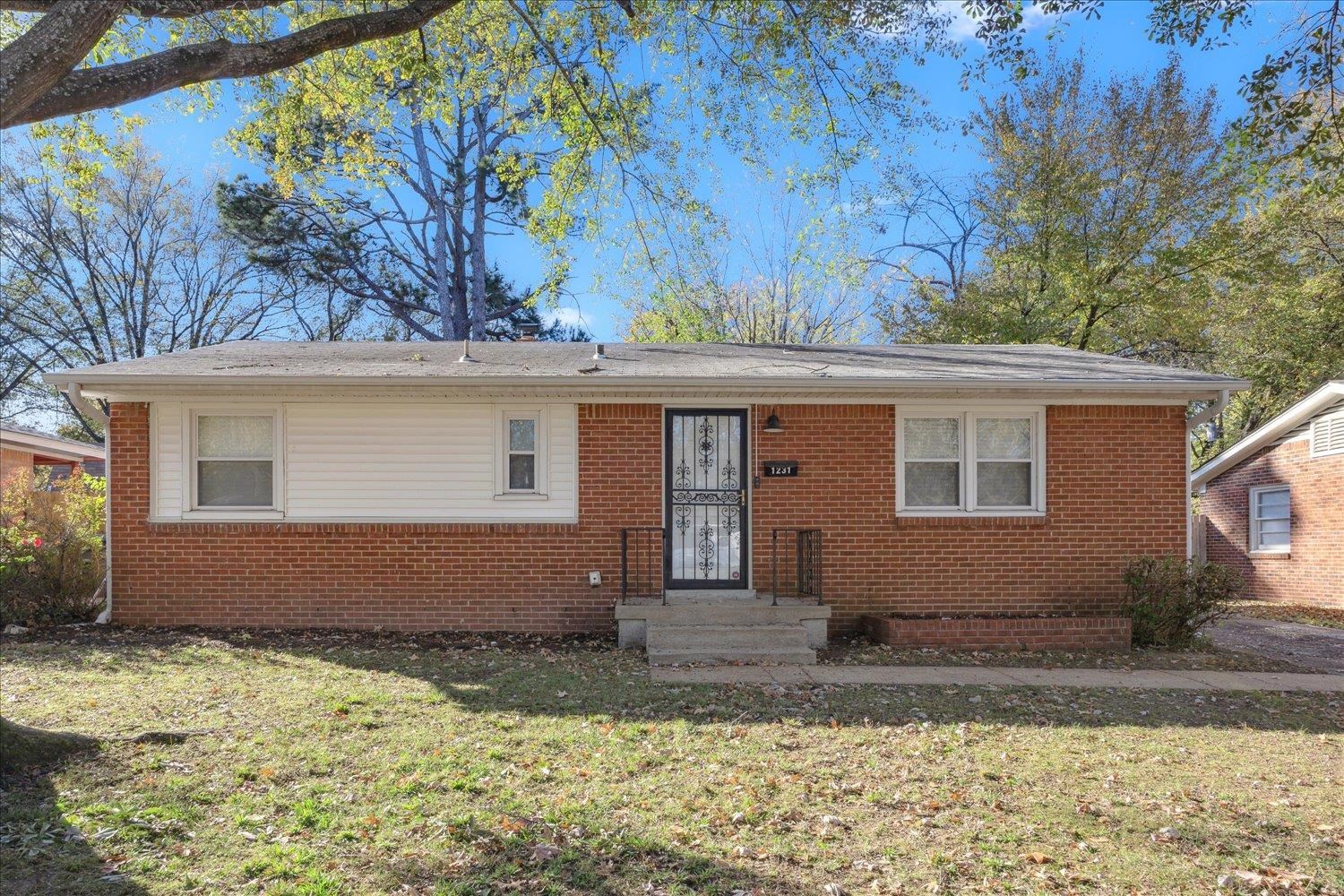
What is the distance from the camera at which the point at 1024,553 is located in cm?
959

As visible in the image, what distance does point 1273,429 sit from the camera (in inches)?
613

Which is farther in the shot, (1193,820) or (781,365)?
(781,365)

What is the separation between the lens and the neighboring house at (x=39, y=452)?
60.2 feet

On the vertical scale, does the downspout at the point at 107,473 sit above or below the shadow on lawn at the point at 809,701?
above

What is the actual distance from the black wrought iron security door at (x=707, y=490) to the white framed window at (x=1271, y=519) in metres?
12.7

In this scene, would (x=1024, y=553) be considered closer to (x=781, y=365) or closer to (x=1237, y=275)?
(x=781, y=365)

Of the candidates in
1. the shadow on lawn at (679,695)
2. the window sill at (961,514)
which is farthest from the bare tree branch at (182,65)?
the window sill at (961,514)

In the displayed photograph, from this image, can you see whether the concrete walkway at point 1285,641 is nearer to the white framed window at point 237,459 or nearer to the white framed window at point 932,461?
the white framed window at point 932,461

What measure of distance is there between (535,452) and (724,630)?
9.83 ft

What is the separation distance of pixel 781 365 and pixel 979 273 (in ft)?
43.0

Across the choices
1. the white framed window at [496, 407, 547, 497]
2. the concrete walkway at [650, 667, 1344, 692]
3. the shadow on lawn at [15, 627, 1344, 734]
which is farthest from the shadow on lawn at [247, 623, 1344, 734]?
the white framed window at [496, 407, 547, 497]

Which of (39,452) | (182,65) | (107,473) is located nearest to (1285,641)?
(182,65)

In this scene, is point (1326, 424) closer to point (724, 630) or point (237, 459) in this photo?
point (724, 630)

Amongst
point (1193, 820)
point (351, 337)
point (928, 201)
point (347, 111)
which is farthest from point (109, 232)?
point (1193, 820)
